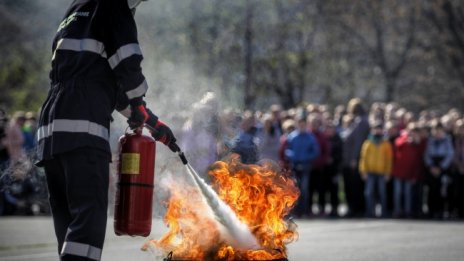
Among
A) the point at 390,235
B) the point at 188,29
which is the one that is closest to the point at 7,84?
the point at 188,29

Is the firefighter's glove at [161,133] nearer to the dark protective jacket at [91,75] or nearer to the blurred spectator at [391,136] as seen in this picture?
the dark protective jacket at [91,75]

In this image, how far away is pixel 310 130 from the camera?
55.0ft

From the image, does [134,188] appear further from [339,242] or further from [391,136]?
[391,136]

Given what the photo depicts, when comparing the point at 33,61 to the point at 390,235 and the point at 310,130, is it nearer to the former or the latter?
the point at 310,130

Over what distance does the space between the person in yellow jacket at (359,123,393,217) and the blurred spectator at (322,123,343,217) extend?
67cm

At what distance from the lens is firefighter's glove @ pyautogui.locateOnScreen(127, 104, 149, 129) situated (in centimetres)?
565

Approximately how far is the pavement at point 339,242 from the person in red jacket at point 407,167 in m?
1.70

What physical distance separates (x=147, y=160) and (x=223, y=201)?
87 cm

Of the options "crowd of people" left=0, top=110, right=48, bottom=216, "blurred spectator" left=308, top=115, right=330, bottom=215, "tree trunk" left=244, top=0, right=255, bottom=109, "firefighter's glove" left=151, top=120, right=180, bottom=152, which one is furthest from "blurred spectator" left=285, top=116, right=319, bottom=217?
"firefighter's glove" left=151, top=120, right=180, bottom=152

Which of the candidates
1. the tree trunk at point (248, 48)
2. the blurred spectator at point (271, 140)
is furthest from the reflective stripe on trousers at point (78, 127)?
the tree trunk at point (248, 48)

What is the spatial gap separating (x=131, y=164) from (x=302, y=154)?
10.9m

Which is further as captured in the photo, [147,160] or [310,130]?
[310,130]

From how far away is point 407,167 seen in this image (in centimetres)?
1623

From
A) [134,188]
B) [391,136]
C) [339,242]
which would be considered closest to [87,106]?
[134,188]
